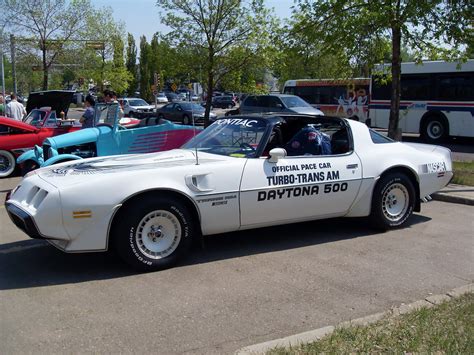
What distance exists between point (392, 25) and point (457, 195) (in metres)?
3.64

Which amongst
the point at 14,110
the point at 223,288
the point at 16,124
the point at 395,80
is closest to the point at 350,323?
the point at 223,288

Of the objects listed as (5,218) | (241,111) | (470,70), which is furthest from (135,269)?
(241,111)

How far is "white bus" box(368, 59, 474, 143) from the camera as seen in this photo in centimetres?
1717

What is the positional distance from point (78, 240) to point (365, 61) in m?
8.37

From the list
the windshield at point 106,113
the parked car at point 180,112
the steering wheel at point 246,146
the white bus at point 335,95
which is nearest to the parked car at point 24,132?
the windshield at point 106,113

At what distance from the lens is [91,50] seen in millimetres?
27031

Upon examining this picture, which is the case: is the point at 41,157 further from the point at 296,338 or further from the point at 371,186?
the point at 296,338

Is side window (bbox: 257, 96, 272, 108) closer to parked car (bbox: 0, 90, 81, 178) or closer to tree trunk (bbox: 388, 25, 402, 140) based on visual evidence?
parked car (bbox: 0, 90, 81, 178)

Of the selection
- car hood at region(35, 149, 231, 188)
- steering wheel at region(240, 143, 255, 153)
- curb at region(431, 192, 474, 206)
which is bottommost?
curb at region(431, 192, 474, 206)

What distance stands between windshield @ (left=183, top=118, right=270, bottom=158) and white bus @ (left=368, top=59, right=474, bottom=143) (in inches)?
465

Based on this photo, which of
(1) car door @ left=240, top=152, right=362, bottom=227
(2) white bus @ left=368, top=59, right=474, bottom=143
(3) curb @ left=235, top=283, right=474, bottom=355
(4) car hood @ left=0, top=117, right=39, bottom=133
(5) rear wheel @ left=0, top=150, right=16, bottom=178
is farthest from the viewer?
(2) white bus @ left=368, top=59, right=474, bottom=143

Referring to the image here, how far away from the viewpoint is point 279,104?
21.5 meters

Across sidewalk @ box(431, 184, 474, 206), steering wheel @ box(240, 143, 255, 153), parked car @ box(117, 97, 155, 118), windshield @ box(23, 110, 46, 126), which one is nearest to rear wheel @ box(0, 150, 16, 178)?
windshield @ box(23, 110, 46, 126)

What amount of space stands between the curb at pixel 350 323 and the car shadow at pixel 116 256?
1881mm
